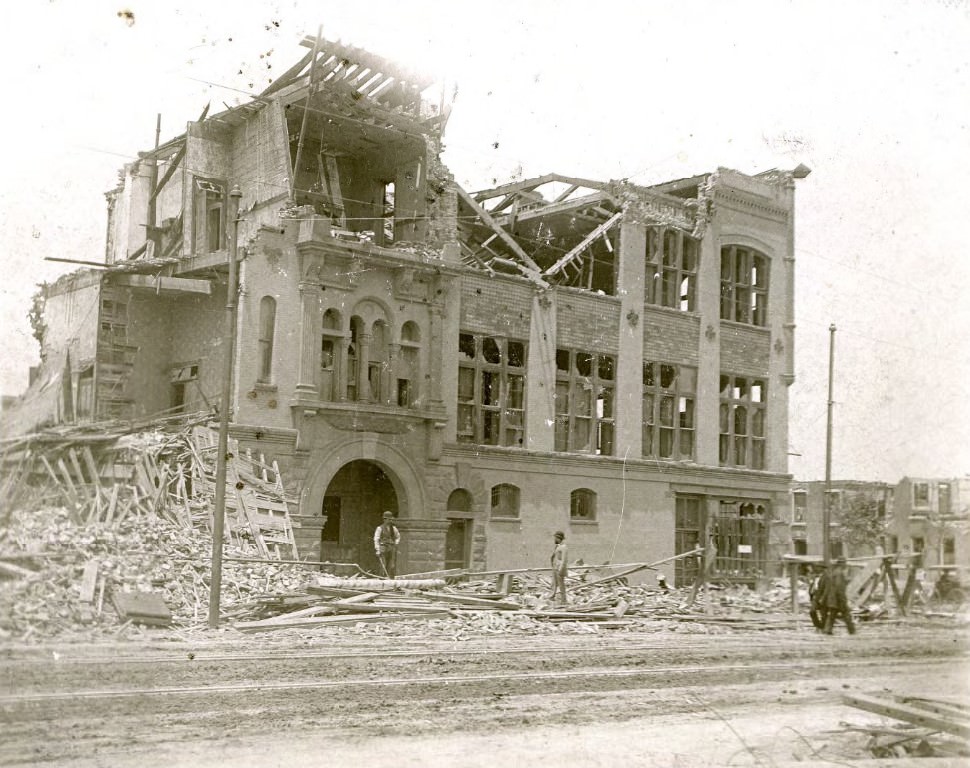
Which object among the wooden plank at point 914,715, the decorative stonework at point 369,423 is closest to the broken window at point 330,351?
the decorative stonework at point 369,423

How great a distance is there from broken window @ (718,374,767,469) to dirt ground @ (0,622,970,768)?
18.7m

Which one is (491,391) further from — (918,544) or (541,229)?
(918,544)

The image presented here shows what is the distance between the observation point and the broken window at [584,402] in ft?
105

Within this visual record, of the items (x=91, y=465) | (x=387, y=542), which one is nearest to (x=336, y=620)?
(x=387, y=542)

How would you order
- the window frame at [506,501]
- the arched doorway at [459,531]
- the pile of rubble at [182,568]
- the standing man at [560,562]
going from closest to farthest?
the pile of rubble at [182,568], the standing man at [560,562], the arched doorway at [459,531], the window frame at [506,501]

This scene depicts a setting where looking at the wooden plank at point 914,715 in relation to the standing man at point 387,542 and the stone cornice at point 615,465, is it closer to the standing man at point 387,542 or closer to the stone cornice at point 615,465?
the standing man at point 387,542

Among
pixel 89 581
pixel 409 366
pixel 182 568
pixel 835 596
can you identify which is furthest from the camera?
pixel 409 366

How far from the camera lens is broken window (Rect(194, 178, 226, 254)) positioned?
2895 cm

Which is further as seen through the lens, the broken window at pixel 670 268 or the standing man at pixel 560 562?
the broken window at pixel 670 268

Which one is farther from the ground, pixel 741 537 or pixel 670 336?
pixel 670 336

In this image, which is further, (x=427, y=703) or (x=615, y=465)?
(x=615, y=465)

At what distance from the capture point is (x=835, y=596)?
22500mm

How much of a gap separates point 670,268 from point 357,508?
1324 centimetres

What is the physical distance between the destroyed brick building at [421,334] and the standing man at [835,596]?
9724 millimetres
